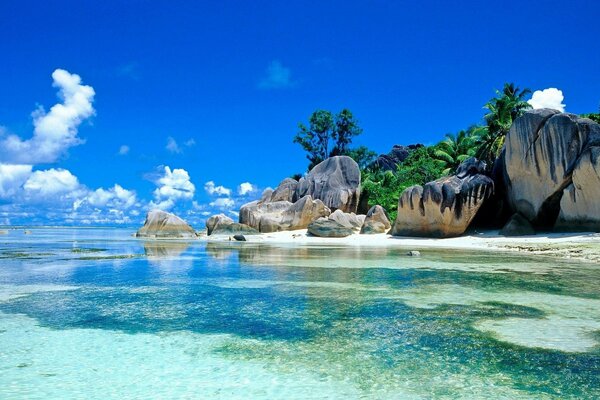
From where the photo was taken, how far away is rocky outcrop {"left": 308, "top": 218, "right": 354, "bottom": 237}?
107 ft

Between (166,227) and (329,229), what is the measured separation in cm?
1438

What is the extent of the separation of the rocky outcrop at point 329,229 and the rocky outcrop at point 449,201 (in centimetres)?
547

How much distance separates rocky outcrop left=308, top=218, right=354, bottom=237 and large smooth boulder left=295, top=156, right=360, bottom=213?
6381mm

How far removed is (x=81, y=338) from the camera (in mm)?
6184

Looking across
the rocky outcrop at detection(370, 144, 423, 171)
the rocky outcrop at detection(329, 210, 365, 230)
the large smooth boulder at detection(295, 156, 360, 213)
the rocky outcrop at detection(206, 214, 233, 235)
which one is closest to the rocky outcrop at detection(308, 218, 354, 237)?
the rocky outcrop at detection(329, 210, 365, 230)

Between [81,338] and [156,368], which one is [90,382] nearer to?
[156,368]

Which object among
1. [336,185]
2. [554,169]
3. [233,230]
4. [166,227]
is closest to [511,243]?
[554,169]

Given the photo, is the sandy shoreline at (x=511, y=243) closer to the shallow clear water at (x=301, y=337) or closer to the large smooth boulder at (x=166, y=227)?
the shallow clear water at (x=301, y=337)

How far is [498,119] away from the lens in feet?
115

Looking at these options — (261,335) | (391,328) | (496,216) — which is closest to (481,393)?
(391,328)

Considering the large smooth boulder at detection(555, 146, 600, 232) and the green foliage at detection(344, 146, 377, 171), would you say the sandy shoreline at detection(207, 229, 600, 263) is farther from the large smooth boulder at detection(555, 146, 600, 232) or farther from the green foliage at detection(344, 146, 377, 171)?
the green foliage at detection(344, 146, 377, 171)

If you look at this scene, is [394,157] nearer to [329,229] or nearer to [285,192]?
[285,192]

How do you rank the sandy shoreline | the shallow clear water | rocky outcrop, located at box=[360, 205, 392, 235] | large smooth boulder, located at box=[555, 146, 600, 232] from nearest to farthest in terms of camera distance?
the shallow clear water
the sandy shoreline
large smooth boulder, located at box=[555, 146, 600, 232]
rocky outcrop, located at box=[360, 205, 392, 235]

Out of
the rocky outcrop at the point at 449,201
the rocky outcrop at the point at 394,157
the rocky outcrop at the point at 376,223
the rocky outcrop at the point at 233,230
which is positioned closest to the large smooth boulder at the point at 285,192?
the rocky outcrop at the point at 233,230
